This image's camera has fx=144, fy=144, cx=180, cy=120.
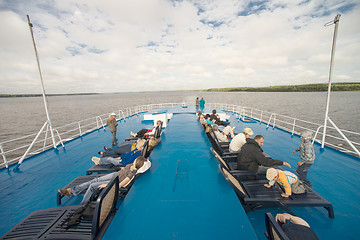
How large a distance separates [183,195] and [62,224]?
1.81 m

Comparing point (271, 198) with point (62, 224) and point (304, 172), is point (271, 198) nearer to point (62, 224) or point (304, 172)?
point (304, 172)

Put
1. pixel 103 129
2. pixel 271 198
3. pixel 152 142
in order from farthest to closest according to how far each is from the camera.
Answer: pixel 103 129 → pixel 152 142 → pixel 271 198

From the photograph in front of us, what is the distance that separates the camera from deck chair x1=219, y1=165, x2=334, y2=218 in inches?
95.0

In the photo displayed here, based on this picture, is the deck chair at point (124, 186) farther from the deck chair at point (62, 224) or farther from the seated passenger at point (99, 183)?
the deck chair at point (62, 224)

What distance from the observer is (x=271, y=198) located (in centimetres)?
249

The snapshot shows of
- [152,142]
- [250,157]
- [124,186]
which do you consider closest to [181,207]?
A: [124,186]

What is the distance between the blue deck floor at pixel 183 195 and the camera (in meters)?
2.06

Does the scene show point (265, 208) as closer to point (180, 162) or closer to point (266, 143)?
point (180, 162)

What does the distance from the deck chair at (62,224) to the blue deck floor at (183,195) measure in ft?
0.67

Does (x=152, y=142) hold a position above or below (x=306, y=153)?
below

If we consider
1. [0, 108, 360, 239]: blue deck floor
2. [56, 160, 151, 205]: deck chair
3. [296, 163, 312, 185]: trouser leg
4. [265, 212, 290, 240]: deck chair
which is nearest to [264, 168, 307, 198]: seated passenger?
[0, 108, 360, 239]: blue deck floor

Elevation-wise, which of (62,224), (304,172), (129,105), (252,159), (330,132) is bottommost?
(330,132)

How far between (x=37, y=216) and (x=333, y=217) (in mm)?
4897

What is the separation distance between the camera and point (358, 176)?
381 centimetres
